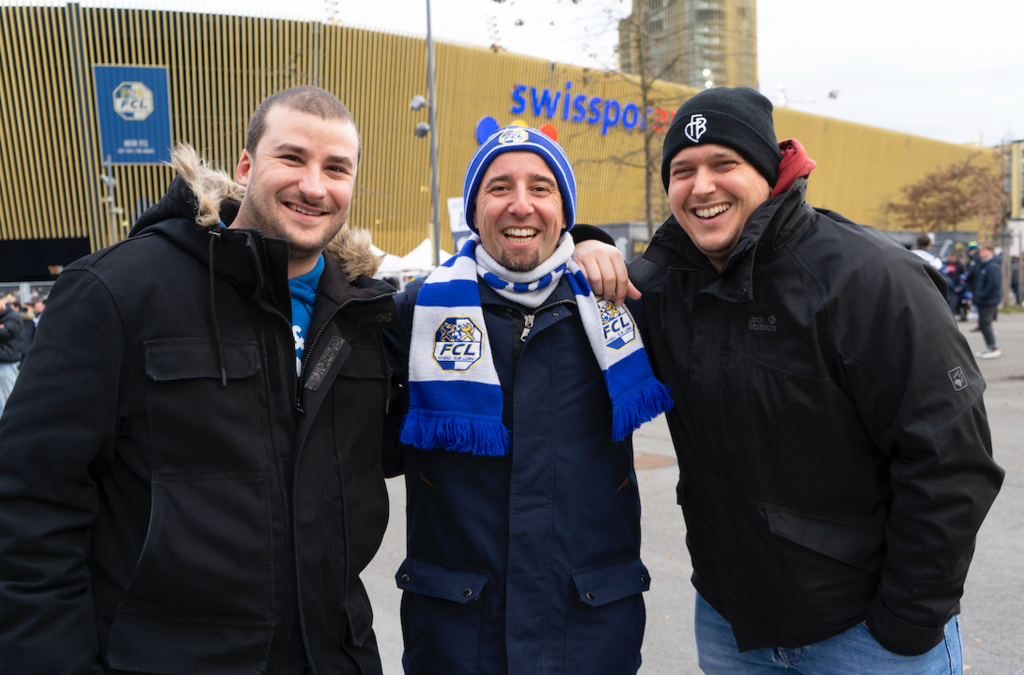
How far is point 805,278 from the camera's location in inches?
83.0

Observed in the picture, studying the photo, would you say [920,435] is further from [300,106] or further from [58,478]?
[58,478]

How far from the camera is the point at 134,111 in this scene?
26.7m

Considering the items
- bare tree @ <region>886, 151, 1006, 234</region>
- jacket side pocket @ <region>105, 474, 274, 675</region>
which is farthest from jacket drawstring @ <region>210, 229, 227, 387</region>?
bare tree @ <region>886, 151, 1006, 234</region>

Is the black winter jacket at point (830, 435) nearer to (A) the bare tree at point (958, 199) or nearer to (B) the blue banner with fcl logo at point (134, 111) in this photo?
(B) the blue banner with fcl logo at point (134, 111)

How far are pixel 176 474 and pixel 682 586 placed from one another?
355 cm

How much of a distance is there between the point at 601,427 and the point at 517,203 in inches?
33.9

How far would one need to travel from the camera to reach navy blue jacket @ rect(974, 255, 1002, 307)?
13539 mm

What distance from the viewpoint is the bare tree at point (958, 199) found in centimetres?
3347

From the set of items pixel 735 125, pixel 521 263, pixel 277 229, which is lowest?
pixel 521 263

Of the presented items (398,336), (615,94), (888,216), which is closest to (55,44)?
(615,94)

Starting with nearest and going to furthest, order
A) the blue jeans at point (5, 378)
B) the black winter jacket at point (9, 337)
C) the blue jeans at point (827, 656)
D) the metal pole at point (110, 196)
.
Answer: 1. the blue jeans at point (827, 656)
2. the black winter jacket at point (9, 337)
3. the blue jeans at point (5, 378)
4. the metal pole at point (110, 196)

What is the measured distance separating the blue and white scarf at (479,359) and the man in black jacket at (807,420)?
6.8 inches

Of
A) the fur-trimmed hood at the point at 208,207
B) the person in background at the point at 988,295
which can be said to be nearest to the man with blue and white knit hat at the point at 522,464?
the fur-trimmed hood at the point at 208,207

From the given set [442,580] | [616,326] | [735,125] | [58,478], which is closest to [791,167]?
[735,125]
